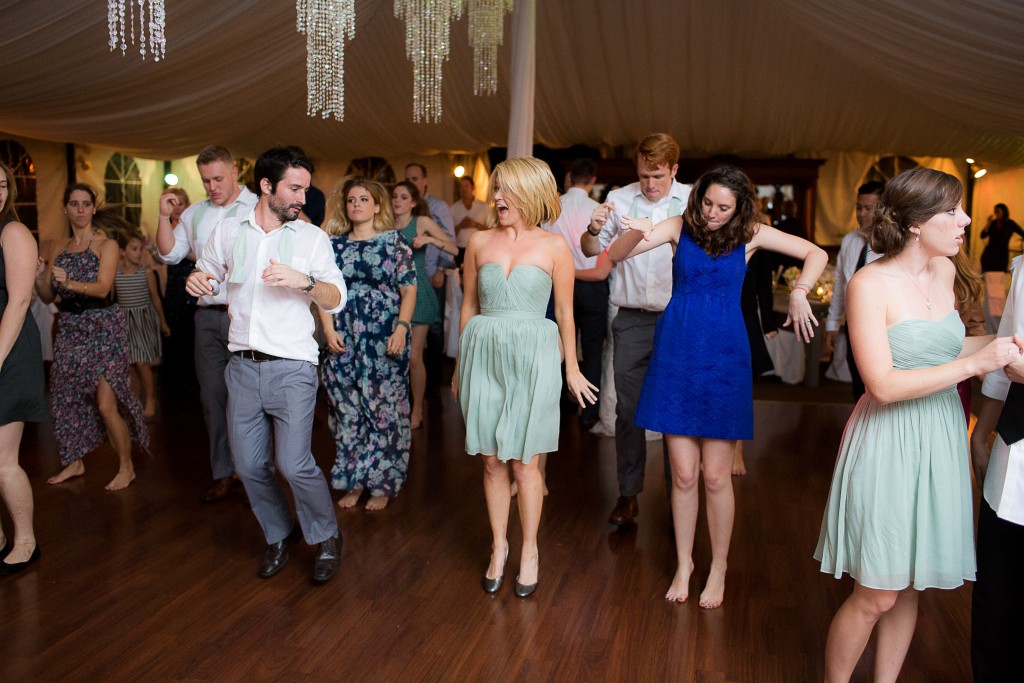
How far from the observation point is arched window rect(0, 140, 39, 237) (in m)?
8.43

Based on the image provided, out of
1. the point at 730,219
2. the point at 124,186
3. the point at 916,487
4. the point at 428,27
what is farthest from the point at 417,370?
the point at 124,186

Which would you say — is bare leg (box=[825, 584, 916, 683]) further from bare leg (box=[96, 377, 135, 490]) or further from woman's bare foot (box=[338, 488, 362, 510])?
bare leg (box=[96, 377, 135, 490])

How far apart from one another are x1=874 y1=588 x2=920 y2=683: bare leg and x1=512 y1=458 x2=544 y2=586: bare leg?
4.08 ft

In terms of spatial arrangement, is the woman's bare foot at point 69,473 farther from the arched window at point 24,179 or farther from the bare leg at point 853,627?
the arched window at point 24,179

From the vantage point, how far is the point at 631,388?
3.90 m

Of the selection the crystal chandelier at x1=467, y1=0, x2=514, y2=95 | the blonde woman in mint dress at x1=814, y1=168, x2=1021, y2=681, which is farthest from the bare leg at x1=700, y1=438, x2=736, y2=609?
the crystal chandelier at x1=467, y1=0, x2=514, y2=95

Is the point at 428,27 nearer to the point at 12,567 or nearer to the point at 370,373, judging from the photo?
the point at 370,373

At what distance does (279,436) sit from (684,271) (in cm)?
157

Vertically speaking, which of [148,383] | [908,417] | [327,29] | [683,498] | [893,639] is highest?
[327,29]

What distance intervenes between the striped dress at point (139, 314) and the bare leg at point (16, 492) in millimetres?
2590

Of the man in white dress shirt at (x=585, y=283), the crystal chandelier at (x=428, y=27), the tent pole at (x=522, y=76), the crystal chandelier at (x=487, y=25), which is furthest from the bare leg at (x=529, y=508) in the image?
the crystal chandelier at (x=487, y=25)

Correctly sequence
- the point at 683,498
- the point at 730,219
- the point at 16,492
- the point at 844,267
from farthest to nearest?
the point at 844,267, the point at 16,492, the point at 683,498, the point at 730,219

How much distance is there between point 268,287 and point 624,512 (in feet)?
6.05

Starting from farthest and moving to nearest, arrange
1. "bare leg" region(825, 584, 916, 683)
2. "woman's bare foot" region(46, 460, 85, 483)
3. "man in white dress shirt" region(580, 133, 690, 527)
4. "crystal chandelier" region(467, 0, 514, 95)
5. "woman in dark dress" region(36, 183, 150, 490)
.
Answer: "crystal chandelier" region(467, 0, 514, 95) < "woman's bare foot" region(46, 460, 85, 483) < "woman in dark dress" region(36, 183, 150, 490) < "man in white dress shirt" region(580, 133, 690, 527) < "bare leg" region(825, 584, 916, 683)
